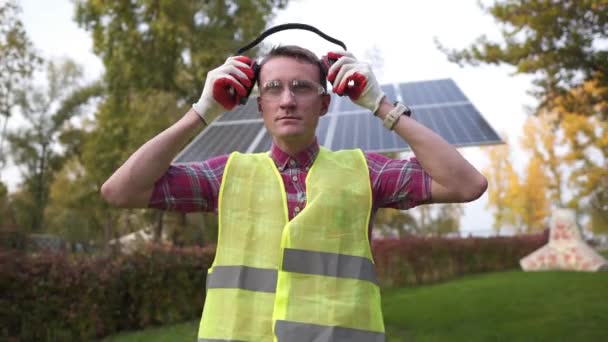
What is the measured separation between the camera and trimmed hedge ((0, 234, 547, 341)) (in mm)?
8234

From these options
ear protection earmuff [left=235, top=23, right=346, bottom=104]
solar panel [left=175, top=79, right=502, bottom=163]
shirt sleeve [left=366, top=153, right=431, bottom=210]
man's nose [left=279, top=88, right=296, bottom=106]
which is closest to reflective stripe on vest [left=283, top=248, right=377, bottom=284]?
shirt sleeve [left=366, top=153, right=431, bottom=210]

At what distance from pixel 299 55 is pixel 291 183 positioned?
489 millimetres

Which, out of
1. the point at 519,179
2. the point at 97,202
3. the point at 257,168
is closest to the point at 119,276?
the point at 257,168

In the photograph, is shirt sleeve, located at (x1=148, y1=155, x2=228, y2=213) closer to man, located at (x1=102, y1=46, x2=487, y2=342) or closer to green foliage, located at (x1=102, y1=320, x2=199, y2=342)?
man, located at (x1=102, y1=46, x2=487, y2=342)

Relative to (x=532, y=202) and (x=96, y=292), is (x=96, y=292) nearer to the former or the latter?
(x=96, y=292)

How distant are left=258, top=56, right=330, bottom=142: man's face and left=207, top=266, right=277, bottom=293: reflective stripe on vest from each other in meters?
0.49

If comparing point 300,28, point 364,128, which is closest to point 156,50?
point 364,128

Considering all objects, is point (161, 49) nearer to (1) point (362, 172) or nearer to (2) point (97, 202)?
(2) point (97, 202)

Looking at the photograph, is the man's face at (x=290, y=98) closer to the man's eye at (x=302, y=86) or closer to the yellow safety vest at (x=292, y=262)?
the man's eye at (x=302, y=86)

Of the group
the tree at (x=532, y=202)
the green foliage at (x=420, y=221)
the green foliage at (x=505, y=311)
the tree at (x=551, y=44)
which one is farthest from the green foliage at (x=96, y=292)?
the tree at (x=532, y=202)

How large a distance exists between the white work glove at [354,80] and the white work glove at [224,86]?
309 mm

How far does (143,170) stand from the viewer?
200cm

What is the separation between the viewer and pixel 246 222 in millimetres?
2061

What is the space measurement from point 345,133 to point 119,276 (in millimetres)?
5053
